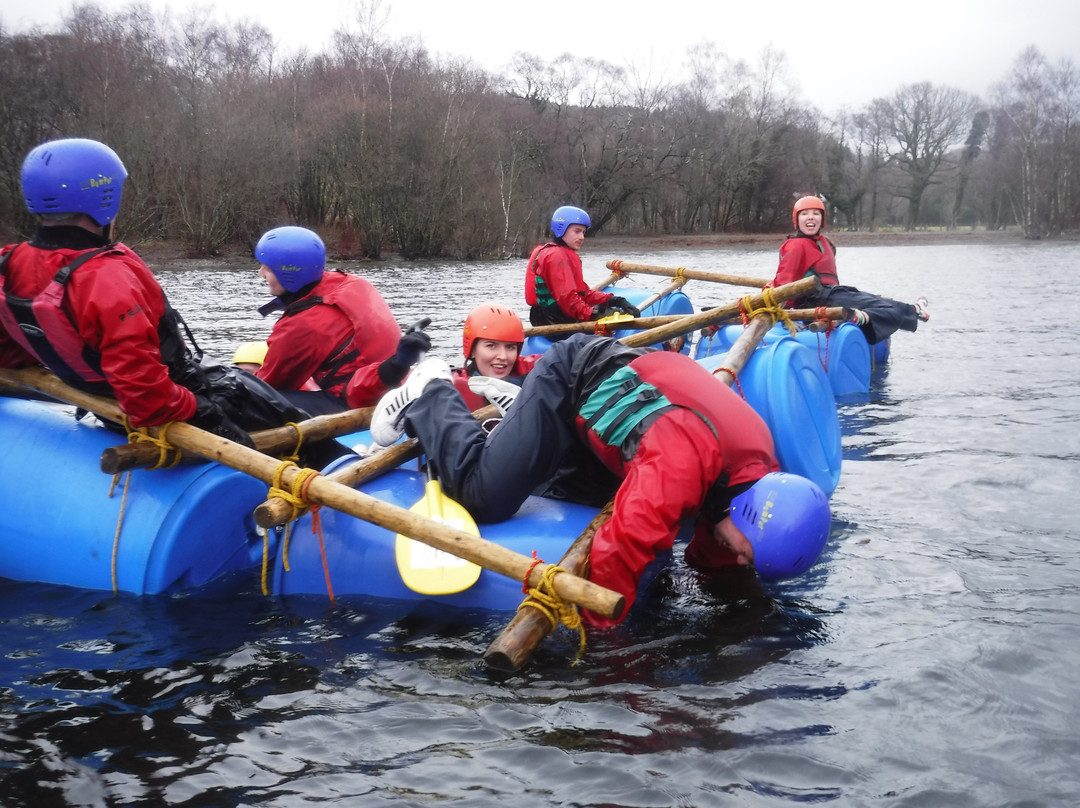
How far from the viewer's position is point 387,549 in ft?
13.9

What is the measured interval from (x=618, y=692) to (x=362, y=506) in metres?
1.24

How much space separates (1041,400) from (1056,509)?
358 centimetres

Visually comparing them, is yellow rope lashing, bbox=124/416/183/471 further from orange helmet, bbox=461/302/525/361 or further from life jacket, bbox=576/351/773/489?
life jacket, bbox=576/351/773/489

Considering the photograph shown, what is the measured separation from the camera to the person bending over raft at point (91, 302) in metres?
4.12

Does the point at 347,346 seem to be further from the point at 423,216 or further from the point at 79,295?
the point at 423,216

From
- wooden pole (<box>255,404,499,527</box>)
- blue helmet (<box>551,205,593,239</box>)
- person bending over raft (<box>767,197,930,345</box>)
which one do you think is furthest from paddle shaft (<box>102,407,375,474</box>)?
person bending over raft (<box>767,197,930,345</box>)

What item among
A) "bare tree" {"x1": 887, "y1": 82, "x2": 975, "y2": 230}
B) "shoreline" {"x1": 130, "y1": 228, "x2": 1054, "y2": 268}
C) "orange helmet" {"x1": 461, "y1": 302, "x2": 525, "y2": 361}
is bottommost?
"orange helmet" {"x1": 461, "y1": 302, "x2": 525, "y2": 361}

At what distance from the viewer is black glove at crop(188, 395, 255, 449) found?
4555mm

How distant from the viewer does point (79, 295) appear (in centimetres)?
411

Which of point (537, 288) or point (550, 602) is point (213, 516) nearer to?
point (550, 602)

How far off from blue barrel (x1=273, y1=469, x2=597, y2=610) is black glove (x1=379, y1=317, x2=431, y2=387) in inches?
31.7

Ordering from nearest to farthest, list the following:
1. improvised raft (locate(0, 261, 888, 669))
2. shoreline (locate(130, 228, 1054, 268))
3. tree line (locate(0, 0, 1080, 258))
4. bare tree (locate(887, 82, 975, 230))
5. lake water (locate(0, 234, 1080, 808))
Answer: lake water (locate(0, 234, 1080, 808)) → improvised raft (locate(0, 261, 888, 669)) → tree line (locate(0, 0, 1080, 258)) → shoreline (locate(130, 228, 1054, 268)) → bare tree (locate(887, 82, 975, 230))

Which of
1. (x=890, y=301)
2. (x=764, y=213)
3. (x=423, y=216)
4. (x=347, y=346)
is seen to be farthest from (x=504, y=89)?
(x=347, y=346)

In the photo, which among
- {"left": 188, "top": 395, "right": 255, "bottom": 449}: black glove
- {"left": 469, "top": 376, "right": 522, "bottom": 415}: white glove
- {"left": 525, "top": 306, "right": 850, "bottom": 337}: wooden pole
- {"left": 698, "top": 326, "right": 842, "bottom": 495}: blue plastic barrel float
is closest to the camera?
{"left": 188, "top": 395, "right": 255, "bottom": 449}: black glove
